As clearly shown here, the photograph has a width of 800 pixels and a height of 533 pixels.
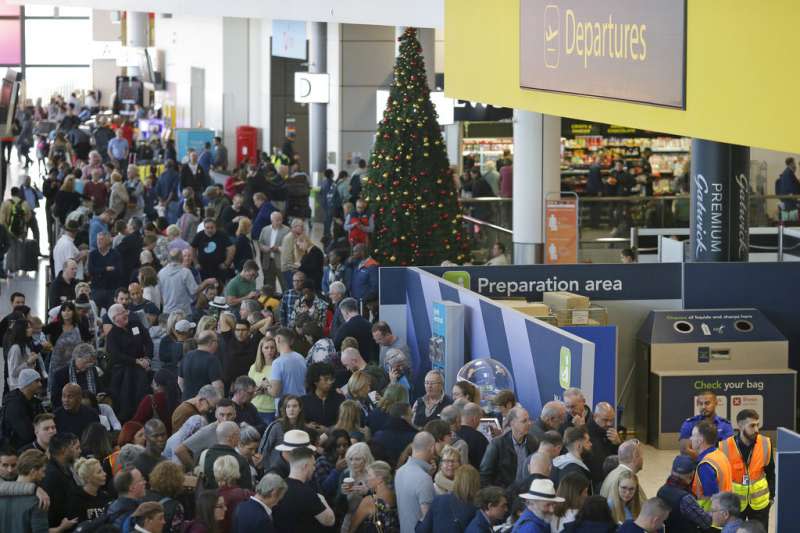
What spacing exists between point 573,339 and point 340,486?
8.09ft

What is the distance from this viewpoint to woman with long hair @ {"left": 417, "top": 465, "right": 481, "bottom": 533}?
23.4 ft

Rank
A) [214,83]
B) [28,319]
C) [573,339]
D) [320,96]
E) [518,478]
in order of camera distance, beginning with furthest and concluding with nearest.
A: [214,83] → [320,96] → [28,319] → [573,339] → [518,478]

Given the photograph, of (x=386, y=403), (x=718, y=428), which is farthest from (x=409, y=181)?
(x=718, y=428)

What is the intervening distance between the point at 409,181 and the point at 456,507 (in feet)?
33.5

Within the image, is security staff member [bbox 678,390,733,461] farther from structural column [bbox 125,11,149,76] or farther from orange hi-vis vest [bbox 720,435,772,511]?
structural column [bbox 125,11,149,76]

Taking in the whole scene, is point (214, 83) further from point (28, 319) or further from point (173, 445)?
point (173, 445)

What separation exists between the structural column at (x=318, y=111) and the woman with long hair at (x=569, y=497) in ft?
66.5

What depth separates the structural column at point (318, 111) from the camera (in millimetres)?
27000

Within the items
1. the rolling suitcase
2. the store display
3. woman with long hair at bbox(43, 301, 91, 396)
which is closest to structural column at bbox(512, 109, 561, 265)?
woman with long hair at bbox(43, 301, 91, 396)

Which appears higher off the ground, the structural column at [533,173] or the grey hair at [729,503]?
the structural column at [533,173]

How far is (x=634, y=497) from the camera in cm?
800

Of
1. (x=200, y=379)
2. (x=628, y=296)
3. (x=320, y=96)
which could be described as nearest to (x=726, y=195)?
(x=628, y=296)

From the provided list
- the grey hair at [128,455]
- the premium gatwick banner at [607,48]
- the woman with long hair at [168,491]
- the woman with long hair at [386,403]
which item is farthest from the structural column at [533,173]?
the woman with long hair at [168,491]

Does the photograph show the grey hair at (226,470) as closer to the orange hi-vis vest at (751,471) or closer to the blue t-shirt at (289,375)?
the blue t-shirt at (289,375)
